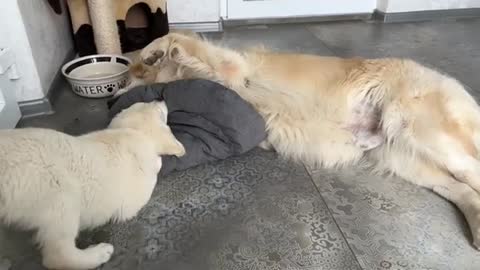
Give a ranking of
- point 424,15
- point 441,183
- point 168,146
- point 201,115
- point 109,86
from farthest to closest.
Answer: point 424,15, point 109,86, point 201,115, point 441,183, point 168,146

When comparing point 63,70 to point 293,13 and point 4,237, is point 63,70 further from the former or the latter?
point 293,13

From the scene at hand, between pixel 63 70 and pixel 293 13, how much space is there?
7.50 feet

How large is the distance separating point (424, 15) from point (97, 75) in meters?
3.14

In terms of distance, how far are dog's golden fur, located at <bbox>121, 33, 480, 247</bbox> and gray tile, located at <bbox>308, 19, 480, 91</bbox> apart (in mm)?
1037

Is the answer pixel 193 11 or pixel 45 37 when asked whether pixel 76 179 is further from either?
pixel 193 11

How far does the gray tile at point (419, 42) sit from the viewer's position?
2.90 m

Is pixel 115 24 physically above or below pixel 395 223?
above

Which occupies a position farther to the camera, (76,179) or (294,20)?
(294,20)

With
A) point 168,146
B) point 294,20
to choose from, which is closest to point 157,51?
point 168,146

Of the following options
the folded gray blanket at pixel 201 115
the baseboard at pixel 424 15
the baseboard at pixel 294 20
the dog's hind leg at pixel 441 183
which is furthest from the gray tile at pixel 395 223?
the baseboard at pixel 424 15

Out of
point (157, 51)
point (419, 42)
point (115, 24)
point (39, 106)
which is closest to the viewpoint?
point (157, 51)

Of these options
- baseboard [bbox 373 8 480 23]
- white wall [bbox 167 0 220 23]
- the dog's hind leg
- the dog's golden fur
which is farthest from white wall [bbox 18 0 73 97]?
baseboard [bbox 373 8 480 23]

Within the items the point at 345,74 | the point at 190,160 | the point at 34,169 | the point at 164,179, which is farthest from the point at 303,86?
the point at 34,169

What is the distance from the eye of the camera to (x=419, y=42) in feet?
11.0
